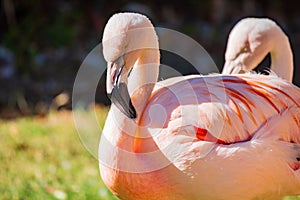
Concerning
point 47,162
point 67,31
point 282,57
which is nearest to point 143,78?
point 282,57

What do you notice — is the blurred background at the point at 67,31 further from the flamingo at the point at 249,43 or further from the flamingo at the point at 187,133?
the flamingo at the point at 187,133

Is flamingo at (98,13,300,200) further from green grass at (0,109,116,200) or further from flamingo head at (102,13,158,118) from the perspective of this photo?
green grass at (0,109,116,200)

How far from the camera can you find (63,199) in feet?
11.7

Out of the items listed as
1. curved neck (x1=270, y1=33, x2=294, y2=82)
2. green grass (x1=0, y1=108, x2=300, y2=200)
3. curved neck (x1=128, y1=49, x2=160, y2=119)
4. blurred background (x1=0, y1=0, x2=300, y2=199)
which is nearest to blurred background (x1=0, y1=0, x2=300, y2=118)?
blurred background (x1=0, y1=0, x2=300, y2=199)

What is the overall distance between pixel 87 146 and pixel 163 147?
2.27 m

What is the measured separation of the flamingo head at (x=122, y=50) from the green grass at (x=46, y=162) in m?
1.12

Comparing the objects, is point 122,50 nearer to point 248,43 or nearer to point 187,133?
point 187,133

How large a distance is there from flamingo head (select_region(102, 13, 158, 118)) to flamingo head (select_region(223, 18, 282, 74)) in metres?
0.86

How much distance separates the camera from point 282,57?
3.51 meters

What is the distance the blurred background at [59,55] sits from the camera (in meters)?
4.73

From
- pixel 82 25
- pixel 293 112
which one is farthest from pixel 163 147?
pixel 82 25

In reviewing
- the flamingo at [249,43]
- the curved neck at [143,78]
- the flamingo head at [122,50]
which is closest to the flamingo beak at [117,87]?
the flamingo head at [122,50]

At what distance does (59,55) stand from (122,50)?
18.4ft

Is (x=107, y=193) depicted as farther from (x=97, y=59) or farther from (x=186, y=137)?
(x=97, y=59)
